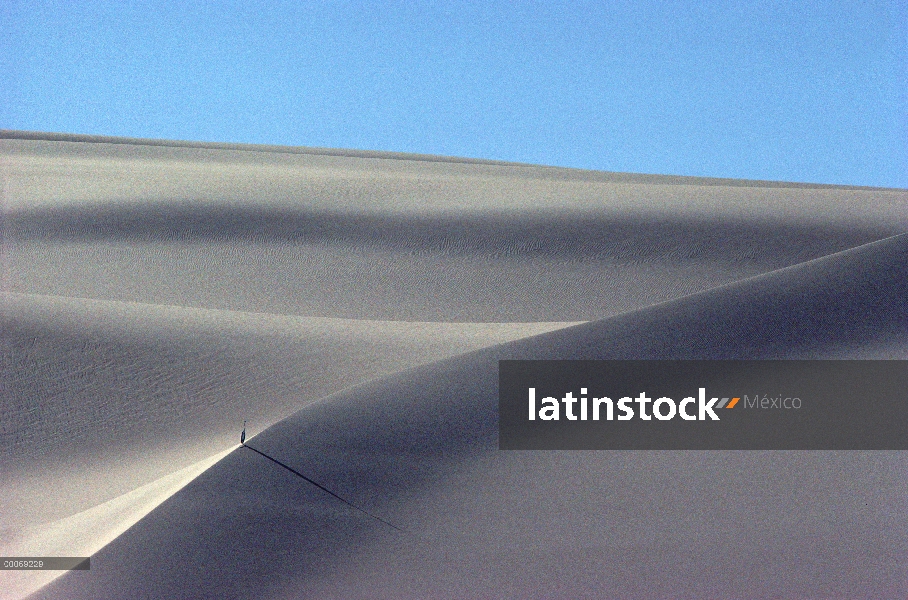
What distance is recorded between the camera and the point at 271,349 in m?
11.4

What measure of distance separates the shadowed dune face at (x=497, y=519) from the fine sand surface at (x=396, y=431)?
2cm

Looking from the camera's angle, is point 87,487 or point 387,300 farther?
point 387,300

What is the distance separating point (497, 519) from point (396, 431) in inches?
60.1

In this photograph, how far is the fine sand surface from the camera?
238 inches

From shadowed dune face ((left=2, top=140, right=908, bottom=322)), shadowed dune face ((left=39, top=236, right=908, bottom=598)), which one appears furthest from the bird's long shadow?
shadowed dune face ((left=2, top=140, right=908, bottom=322))

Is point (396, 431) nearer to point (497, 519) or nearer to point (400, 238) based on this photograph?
point (497, 519)

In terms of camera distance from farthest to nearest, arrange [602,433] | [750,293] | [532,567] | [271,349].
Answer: [271,349], [750,293], [602,433], [532,567]

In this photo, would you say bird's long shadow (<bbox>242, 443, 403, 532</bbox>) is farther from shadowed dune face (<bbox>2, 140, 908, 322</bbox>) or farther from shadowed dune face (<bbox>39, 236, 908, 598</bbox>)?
shadowed dune face (<bbox>2, 140, 908, 322</bbox>)

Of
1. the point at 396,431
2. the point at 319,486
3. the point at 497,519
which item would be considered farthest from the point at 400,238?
the point at 497,519

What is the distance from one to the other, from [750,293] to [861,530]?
4039mm

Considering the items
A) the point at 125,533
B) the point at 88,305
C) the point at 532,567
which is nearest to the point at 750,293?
the point at 532,567

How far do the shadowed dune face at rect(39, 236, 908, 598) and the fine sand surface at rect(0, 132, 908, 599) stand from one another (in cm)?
2

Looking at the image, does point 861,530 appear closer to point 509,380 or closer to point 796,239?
point 509,380

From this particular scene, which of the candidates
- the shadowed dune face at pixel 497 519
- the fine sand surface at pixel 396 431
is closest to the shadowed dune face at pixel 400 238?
the fine sand surface at pixel 396 431
